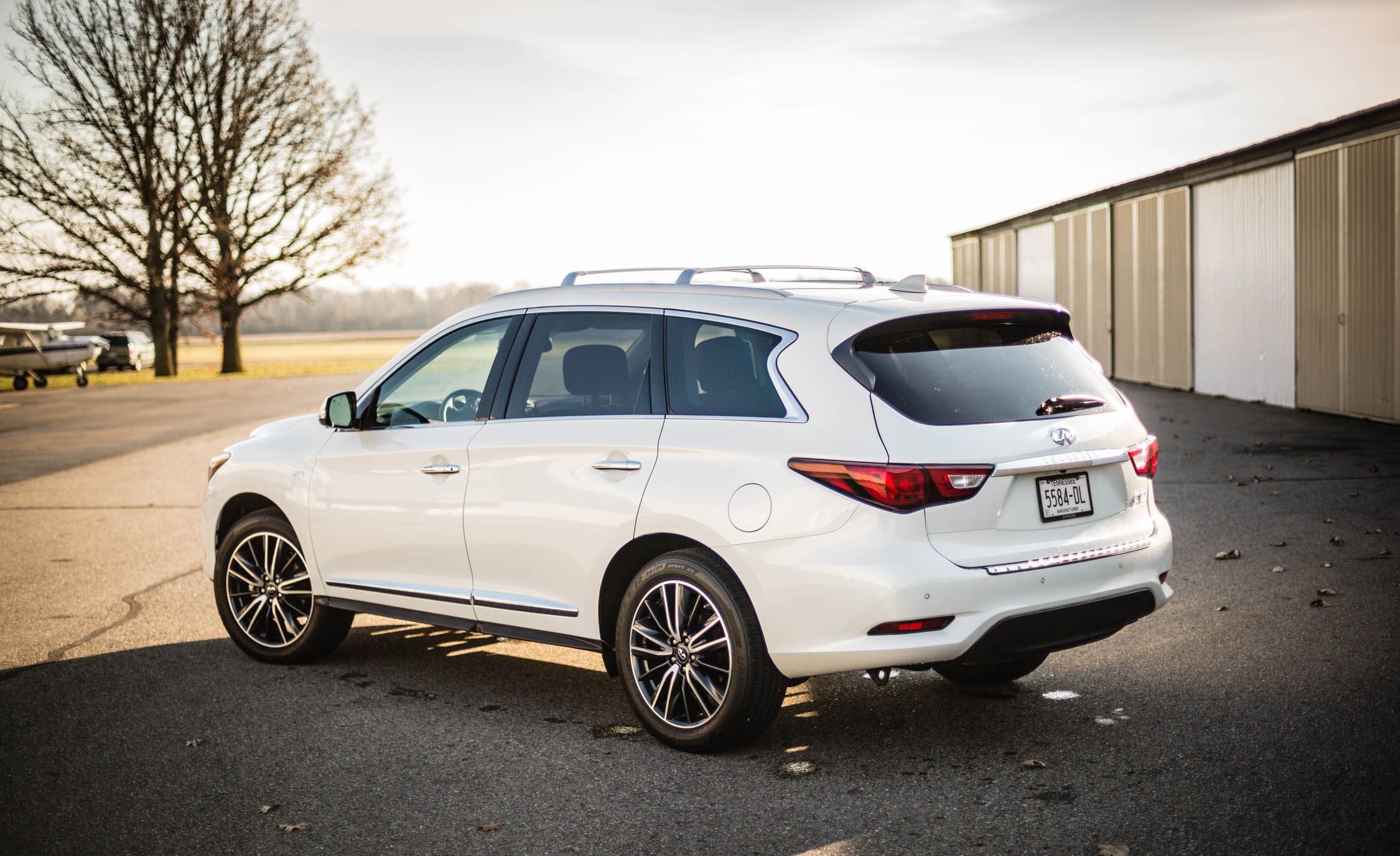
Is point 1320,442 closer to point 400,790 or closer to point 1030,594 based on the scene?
point 1030,594

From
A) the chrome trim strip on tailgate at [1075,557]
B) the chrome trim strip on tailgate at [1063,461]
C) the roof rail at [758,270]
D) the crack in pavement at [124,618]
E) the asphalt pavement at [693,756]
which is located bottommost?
the asphalt pavement at [693,756]

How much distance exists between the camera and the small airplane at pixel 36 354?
1484 inches

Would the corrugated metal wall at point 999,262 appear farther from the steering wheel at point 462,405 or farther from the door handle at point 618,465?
the door handle at point 618,465

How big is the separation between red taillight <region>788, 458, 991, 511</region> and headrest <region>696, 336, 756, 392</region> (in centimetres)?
65

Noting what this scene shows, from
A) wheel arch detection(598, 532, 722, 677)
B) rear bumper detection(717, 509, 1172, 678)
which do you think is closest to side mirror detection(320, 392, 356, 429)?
wheel arch detection(598, 532, 722, 677)

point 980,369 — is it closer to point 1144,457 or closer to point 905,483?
point 905,483

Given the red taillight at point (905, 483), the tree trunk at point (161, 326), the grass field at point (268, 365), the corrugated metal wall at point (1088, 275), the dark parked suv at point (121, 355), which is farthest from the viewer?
the dark parked suv at point (121, 355)

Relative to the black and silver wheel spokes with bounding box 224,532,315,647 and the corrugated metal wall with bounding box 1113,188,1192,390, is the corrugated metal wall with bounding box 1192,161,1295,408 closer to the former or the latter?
the corrugated metal wall with bounding box 1113,188,1192,390

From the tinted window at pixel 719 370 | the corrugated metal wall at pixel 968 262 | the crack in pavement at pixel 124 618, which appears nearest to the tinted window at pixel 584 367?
the tinted window at pixel 719 370

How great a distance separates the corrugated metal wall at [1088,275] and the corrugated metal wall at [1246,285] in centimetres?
481

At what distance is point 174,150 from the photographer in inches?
1683

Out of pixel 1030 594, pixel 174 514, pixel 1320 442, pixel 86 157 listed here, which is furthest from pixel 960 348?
pixel 86 157

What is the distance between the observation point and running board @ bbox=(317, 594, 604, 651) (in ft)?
16.8

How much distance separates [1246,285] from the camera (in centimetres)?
2170
